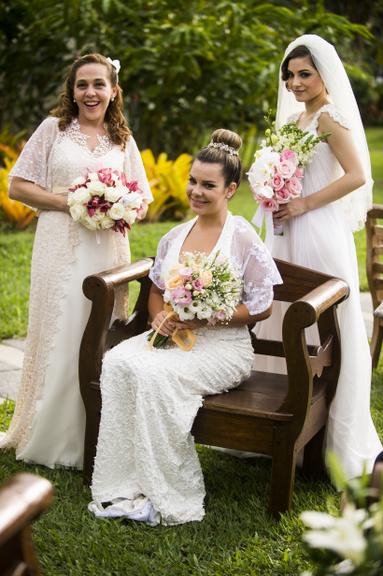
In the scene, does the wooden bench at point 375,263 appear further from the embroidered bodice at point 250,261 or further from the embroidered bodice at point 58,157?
the embroidered bodice at point 58,157

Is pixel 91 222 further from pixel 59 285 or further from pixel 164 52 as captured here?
pixel 164 52

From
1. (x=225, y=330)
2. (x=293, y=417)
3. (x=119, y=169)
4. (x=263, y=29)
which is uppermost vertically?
(x=263, y=29)

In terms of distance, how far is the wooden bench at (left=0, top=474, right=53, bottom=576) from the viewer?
1.87m

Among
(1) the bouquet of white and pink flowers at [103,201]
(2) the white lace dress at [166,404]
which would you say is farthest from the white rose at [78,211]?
(2) the white lace dress at [166,404]

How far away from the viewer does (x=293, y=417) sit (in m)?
3.73

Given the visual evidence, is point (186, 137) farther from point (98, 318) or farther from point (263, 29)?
point (98, 318)

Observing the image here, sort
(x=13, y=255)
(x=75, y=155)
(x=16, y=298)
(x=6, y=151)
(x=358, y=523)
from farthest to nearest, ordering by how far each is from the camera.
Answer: (x=6, y=151)
(x=13, y=255)
(x=16, y=298)
(x=75, y=155)
(x=358, y=523)

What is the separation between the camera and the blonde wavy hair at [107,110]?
14.2ft

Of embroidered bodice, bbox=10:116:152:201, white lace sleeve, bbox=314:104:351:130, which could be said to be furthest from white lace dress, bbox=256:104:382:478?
embroidered bodice, bbox=10:116:152:201

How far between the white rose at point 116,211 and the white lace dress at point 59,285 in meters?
0.22

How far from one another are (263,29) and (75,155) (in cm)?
827

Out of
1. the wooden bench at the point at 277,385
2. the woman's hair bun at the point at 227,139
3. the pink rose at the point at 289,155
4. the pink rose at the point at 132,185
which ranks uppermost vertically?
the woman's hair bun at the point at 227,139

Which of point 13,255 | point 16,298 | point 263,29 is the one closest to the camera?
point 16,298

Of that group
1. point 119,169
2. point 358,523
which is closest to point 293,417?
point 119,169
